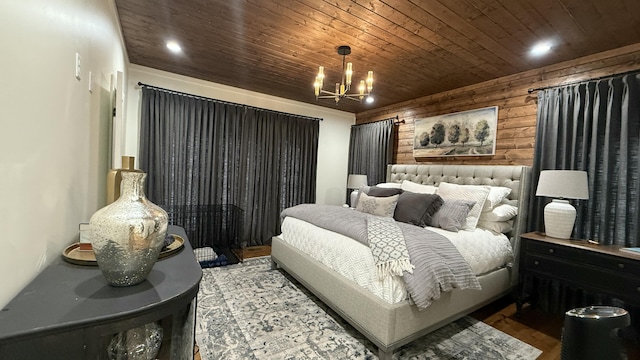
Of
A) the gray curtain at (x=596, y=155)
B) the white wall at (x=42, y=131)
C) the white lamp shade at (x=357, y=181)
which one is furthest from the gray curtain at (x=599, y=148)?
the white wall at (x=42, y=131)

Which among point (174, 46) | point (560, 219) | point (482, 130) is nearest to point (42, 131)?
point (174, 46)

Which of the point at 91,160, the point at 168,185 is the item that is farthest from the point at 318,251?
the point at 168,185

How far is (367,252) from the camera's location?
1980 millimetres

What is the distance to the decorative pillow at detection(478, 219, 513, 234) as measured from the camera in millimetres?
2771

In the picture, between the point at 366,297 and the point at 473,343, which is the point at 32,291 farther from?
the point at 473,343

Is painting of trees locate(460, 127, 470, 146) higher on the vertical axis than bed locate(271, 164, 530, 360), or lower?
higher

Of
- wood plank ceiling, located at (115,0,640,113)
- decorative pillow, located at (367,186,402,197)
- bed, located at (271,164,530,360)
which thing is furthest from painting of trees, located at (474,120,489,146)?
decorative pillow, located at (367,186,402,197)

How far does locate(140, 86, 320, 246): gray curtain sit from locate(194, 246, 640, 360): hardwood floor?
3046 millimetres

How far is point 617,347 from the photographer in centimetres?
92

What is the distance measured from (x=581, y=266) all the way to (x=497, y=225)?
71 centimetres

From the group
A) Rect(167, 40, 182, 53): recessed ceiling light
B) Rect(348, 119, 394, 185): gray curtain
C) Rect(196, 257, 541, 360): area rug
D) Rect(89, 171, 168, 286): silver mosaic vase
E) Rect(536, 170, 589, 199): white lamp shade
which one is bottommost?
Rect(196, 257, 541, 360): area rug

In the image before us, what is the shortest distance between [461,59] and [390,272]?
7.71 ft

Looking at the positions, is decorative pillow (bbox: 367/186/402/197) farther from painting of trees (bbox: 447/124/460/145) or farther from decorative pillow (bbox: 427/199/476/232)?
painting of trees (bbox: 447/124/460/145)

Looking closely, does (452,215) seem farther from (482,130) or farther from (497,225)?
(482,130)
